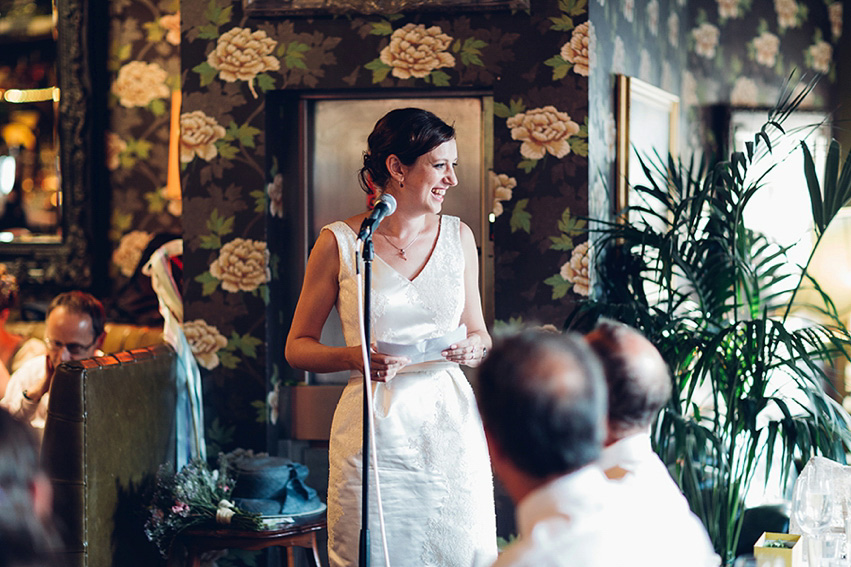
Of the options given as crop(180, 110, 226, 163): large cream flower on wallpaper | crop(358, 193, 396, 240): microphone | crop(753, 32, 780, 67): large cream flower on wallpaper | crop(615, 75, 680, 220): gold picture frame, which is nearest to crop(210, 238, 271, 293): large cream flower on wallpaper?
crop(180, 110, 226, 163): large cream flower on wallpaper

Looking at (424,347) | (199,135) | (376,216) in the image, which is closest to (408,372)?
(424,347)

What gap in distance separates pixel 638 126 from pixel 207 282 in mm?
1843

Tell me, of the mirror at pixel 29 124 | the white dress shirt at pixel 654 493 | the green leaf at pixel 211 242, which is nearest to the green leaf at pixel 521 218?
the green leaf at pixel 211 242

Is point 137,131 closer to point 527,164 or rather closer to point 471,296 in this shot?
point 527,164

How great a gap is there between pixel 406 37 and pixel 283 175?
0.71 m

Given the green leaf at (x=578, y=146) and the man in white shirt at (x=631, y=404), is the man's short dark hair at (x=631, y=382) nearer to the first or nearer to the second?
the man in white shirt at (x=631, y=404)

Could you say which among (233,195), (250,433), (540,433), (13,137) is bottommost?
(250,433)

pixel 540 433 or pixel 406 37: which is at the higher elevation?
pixel 406 37

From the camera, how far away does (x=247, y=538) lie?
9.98 ft

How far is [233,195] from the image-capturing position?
355 cm

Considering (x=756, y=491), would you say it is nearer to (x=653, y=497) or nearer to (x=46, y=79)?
(x=653, y=497)

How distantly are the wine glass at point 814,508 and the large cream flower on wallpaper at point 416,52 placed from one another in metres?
2.02

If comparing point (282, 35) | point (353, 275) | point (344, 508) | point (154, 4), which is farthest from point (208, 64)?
point (344, 508)

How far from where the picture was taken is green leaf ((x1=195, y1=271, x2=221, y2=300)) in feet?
11.7
